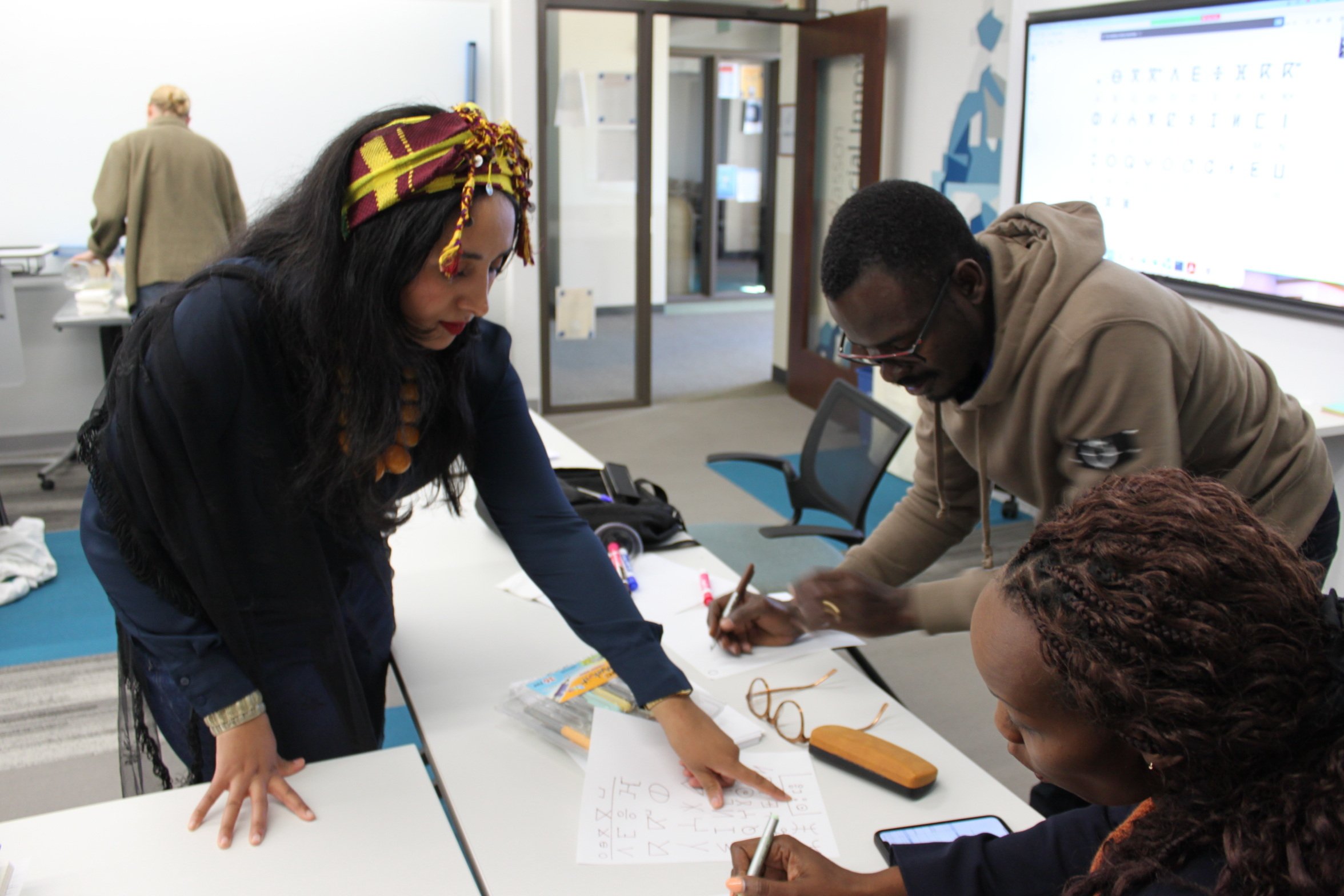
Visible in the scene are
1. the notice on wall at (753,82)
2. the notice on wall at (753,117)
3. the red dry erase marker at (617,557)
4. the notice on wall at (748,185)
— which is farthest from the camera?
the notice on wall at (748,185)

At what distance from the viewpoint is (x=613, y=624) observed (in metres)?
1.46

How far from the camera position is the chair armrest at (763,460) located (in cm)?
303

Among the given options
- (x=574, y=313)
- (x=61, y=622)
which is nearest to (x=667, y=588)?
(x=61, y=622)

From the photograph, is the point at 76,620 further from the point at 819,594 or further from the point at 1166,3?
the point at 1166,3

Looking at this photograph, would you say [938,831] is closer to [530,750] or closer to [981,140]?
[530,750]

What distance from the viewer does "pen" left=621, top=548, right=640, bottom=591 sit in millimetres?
2010

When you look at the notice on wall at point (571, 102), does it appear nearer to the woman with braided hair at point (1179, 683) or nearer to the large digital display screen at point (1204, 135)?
the large digital display screen at point (1204, 135)

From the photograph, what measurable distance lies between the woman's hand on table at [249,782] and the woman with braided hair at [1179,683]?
0.89 meters

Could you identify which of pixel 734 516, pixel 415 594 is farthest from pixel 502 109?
pixel 415 594

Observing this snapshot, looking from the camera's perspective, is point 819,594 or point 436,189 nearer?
point 436,189

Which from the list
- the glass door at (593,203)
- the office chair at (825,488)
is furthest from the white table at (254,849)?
the glass door at (593,203)

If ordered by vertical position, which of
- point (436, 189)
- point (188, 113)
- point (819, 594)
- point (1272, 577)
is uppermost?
point (188, 113)

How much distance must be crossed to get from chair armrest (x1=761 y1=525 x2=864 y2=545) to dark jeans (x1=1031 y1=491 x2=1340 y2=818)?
1.06 meters

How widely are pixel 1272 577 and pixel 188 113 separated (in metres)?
5.03
